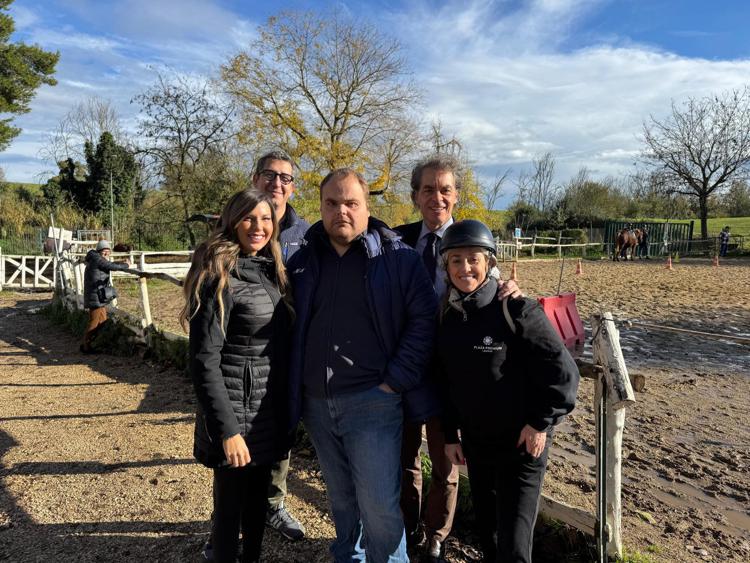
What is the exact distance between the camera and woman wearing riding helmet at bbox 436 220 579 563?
2012 mm

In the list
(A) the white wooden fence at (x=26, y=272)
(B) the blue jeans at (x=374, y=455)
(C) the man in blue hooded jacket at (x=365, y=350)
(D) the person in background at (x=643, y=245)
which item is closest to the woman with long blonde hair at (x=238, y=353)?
(C) the man in blue hooded jacket at (x=365, y=350)

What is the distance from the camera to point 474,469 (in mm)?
Answer: 2268

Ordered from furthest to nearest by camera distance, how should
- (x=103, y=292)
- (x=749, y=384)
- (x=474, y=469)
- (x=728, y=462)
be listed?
1. (x=103, y=292)
2. (x=749, y=384)
3. (x=728, y=462)
4. (x=474, y=469)

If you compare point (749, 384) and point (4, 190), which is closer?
point (749, 384)

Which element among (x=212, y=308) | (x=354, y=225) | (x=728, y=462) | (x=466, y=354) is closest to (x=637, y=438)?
(x=728, y=462)

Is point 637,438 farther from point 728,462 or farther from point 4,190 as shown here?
point 4,190

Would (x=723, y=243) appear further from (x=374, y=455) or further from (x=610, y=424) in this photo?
(x=374, y=455)

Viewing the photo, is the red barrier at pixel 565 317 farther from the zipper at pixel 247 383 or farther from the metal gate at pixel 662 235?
the metal gate at pixel 662 235

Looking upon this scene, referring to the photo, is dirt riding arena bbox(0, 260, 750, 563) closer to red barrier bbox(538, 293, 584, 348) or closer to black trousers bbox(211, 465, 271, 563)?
red barrier bbox(538, 293, 584, 348)

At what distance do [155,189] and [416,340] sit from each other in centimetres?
3037

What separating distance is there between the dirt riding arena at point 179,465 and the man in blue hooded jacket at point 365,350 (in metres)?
0.95

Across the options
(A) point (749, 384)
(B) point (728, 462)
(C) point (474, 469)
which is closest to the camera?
(C) point (474, 469)

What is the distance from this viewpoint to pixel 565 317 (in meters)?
2.90

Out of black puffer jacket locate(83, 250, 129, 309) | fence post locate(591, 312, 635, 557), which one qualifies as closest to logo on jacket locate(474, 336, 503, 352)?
fence post locate(591, 312, 635, 557)
